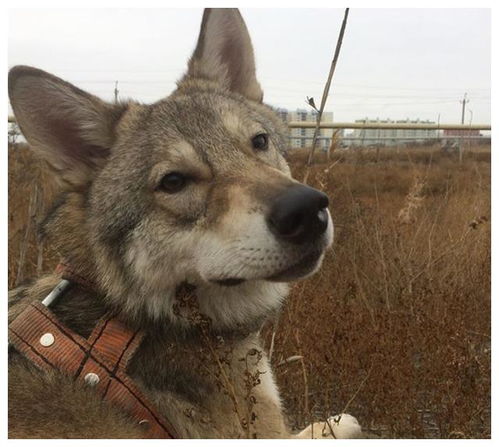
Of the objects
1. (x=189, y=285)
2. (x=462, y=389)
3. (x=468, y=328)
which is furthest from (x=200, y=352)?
(x=468, y=328)

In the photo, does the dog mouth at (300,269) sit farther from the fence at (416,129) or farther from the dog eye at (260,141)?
the fence at (416,129)

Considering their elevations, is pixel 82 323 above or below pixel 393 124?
below

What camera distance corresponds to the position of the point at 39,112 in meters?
2.56

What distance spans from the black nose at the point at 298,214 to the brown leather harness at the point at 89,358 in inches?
31.9

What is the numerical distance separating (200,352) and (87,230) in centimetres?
76

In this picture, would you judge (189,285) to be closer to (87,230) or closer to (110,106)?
(87,230)

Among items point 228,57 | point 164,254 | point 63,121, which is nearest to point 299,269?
point 164,254

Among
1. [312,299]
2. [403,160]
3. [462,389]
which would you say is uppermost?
[403,160]

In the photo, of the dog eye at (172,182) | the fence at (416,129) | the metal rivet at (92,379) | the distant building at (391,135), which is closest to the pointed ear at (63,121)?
the dog eye at (172,182)

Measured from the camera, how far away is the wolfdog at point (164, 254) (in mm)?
2205

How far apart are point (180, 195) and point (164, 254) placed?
0.85ft

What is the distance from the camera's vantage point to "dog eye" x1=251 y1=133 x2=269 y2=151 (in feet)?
8.82

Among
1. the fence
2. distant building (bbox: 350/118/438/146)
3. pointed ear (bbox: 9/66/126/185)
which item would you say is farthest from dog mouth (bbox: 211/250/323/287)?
distant building (bbox: 350/118/438/146)

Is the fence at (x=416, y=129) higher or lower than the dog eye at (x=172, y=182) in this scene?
higher
